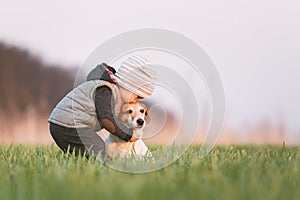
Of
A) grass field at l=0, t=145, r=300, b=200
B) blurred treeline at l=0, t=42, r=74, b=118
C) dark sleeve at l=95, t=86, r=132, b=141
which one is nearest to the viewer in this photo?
grass field at l=0, t=145, r=300, b=200

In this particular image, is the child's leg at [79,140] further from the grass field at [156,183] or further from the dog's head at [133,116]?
the grass field at [156,183]

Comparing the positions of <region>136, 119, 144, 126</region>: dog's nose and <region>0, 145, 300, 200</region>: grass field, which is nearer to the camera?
<region>0, 145, 300, 200</region>: grass field

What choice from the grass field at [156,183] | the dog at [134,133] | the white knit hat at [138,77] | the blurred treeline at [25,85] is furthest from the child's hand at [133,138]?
the blurred treeline at [25,85]

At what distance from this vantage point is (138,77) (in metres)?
3.81

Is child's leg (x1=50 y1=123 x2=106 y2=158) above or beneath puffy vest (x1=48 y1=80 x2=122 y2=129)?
beneath

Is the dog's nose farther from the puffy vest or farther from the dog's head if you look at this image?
the puffy vest

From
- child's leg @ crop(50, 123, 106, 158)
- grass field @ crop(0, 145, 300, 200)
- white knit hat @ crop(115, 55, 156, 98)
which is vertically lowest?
grass field @ crop(0, 145, 300, 200)

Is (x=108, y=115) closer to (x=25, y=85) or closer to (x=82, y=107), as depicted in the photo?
(x=82, y=107)

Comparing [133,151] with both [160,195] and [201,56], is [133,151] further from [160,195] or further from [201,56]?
[160,195]

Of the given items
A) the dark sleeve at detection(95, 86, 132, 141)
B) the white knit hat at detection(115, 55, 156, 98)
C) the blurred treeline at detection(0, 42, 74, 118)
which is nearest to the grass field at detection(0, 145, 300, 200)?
the dark sleeve at detection(95, 86, 132, 141)

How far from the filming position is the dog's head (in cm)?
375

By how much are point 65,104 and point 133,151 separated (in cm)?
57

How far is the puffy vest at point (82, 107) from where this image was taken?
3.79m

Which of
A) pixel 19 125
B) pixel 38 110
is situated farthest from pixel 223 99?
pixel 38 110
